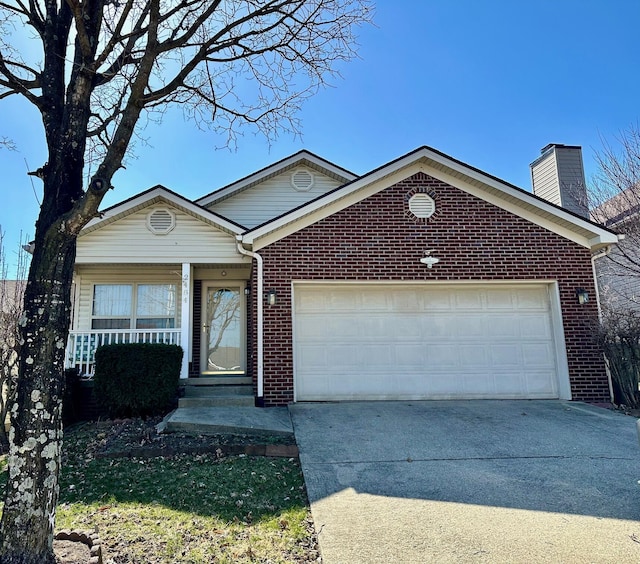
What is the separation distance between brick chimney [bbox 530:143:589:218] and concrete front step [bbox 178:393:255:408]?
1013 centimetres

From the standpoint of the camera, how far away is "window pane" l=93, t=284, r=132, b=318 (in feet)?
35.6

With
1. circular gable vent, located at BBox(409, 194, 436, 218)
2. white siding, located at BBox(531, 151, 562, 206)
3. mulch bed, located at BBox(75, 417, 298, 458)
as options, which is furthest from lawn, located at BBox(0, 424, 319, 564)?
white siding, located at BBox(531, 151, 562, 206)

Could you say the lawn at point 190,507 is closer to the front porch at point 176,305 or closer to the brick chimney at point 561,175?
the front porch at point 176,305

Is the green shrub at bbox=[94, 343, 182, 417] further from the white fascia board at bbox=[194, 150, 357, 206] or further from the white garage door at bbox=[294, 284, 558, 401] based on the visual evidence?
the white fascia board at bbox=[194, 150, 357, 206]

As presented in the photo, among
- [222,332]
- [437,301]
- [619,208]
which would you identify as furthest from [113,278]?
[619,208]

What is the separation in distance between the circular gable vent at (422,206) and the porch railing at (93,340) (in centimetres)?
559

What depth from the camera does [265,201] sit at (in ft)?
41.4

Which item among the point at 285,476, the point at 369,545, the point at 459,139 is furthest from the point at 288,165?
the point at 369,545

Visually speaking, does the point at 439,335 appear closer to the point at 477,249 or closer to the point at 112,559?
the point at 477,249

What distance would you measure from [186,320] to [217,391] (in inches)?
62.9

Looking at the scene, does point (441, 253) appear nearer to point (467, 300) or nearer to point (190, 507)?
point (467, 300)

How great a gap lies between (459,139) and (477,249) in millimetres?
3879

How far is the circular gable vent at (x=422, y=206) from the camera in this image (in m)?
9.67

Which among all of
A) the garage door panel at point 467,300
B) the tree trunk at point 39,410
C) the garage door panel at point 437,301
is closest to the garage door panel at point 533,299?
the garage door panel at point 467,300
